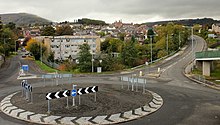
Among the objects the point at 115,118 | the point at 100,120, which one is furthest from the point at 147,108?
the point at 100,120

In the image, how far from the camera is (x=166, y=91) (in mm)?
24297

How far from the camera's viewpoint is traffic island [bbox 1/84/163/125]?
14.7m

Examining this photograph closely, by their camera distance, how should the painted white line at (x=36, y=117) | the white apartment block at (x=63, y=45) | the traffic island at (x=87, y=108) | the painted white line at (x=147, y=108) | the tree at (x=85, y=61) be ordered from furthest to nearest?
the white apartment block at (x=63, y=45) → the tree at (x=85, y=61) → the painted white line at (x=147, y=108) → the traffic island at (x=87, y=108) → the painted white line at (x=36, y=117)

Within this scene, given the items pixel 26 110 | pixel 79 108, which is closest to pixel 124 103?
pixel 79 108

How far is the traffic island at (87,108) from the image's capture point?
1472 centimetres

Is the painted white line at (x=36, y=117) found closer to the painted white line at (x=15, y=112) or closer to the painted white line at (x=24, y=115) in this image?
the painted white line at (x=24, y=115)

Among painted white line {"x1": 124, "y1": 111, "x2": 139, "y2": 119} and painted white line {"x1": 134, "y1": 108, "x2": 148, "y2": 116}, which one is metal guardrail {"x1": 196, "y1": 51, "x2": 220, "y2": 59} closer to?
painted white line {"x1": 134, "y1": 108, "x2": 148, "y2": 116}

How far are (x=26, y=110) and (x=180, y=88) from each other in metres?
16.4

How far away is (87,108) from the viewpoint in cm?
1706

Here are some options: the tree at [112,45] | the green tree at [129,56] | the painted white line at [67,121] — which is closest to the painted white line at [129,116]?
the painted white line at [67,121]

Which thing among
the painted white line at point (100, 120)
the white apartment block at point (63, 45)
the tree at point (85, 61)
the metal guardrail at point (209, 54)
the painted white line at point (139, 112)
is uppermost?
the white apartment block at point (63, 45)

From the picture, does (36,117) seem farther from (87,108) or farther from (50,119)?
(87,108)

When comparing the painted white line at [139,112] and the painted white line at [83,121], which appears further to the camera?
the painted white line at [139,112]

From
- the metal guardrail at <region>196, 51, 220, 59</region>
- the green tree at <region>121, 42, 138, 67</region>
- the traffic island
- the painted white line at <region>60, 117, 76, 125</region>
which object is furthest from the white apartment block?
the painted white line at <region>60, 117, 76, 125</region>
